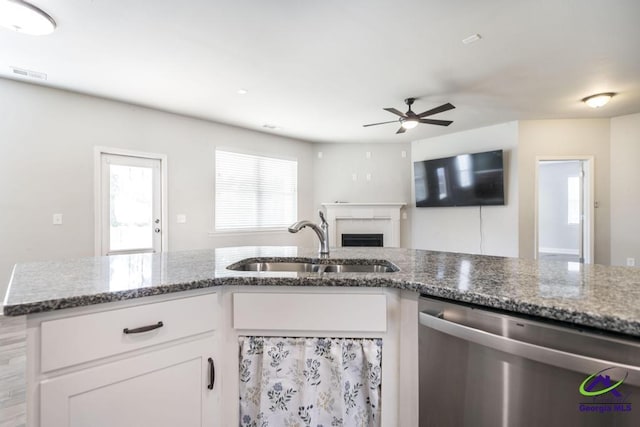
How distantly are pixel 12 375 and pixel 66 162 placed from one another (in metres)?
2.44

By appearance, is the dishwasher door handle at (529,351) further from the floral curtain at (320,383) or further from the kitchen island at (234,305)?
the floral curtain at (320,383)

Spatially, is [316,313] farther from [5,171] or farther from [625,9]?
Result: [5,171]

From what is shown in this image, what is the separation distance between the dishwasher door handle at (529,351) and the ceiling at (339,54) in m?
2.13

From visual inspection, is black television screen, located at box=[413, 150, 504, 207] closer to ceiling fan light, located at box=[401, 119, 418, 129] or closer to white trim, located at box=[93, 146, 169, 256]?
ceiling fan light, located at box=[401, 119, 418, 129]

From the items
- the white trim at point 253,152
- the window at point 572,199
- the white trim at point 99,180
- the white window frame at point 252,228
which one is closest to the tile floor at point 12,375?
the white trim at point 99,180

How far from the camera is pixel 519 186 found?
15.7 feet

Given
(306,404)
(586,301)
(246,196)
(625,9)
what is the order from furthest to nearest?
(246,196), (625,9), (306,404), (586,301)

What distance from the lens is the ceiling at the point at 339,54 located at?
2229 mm

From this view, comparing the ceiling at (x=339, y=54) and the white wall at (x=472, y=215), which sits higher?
the ceiling at (x=339, y=54)

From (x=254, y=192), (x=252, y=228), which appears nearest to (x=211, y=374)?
(x=252, y=228)

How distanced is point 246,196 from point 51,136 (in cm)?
269

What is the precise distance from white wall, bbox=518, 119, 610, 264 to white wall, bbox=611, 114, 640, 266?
8 cm

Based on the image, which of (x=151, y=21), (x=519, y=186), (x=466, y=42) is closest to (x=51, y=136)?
(x=151, y=21)

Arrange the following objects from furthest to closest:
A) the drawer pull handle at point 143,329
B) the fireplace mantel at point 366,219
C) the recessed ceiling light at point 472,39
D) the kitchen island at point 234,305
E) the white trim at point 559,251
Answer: the white trim at point 559,251 < the fireplace mantel at point 366,219 < the recessed ceiling light at point 472,39 < the drawer pull handle at point 143,329 < the kitchen island at point 234,305
